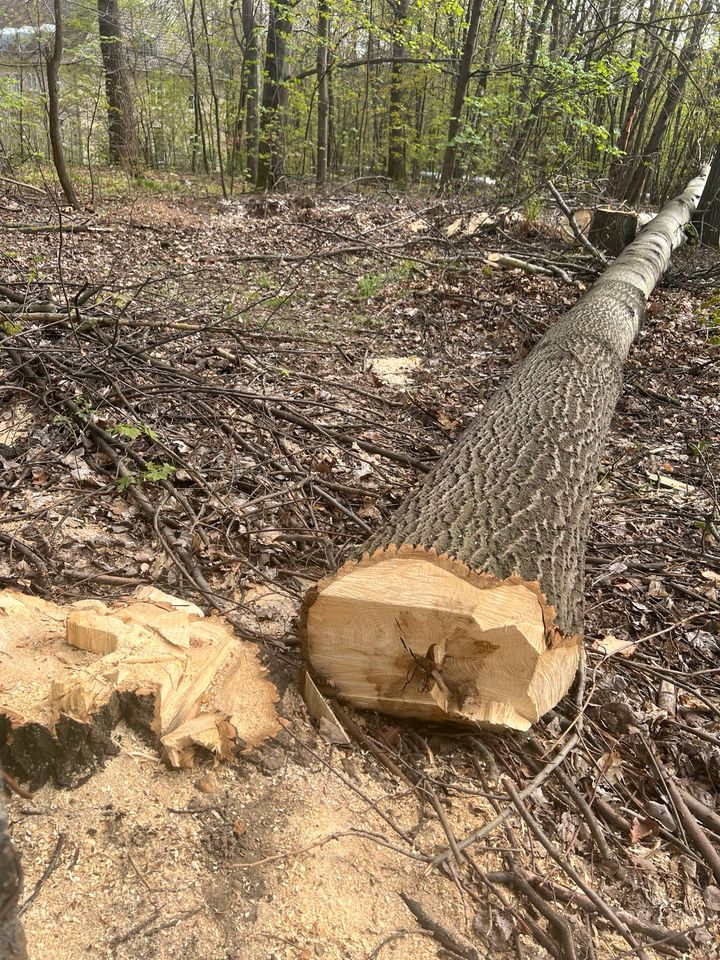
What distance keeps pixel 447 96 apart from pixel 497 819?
767 inches

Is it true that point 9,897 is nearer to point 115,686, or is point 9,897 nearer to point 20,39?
point 115,686

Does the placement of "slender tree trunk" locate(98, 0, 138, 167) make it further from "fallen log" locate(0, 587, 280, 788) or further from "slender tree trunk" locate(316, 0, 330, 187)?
"fallen log" locate(0, 587, 280, 788)

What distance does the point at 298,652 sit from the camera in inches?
92.4

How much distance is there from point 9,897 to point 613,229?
32.0 feet

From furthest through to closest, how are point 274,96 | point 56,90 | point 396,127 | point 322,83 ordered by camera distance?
point 396,127, point 322,83, point 274,96, point 56,90

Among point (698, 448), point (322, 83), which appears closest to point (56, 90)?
point (322, 83)

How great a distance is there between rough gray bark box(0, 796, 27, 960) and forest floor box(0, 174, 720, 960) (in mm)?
577

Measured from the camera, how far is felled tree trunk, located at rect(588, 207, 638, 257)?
8531 mm

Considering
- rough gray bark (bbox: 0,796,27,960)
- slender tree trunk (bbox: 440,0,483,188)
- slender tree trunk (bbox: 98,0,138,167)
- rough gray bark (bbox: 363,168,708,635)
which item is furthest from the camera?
slender tree trunk (bbox: 98,0,138,167)

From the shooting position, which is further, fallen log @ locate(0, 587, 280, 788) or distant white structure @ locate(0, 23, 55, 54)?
distant white structure @ locate(0, 23, 55, 54)

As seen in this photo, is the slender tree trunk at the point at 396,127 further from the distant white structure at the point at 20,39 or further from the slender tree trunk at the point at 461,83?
the distant white structure at the point at 20,39

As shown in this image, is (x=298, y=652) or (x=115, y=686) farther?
(x=298, y=652)

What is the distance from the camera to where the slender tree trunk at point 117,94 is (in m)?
11.8

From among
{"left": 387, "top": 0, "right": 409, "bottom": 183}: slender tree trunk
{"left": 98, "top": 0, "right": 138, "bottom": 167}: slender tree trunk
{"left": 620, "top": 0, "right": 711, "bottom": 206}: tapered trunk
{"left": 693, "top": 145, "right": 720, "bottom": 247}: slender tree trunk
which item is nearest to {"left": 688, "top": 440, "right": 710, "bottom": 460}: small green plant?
{"left": 693, "top": 145, "right": 720, "bottom": 247}: slender tree trunk
